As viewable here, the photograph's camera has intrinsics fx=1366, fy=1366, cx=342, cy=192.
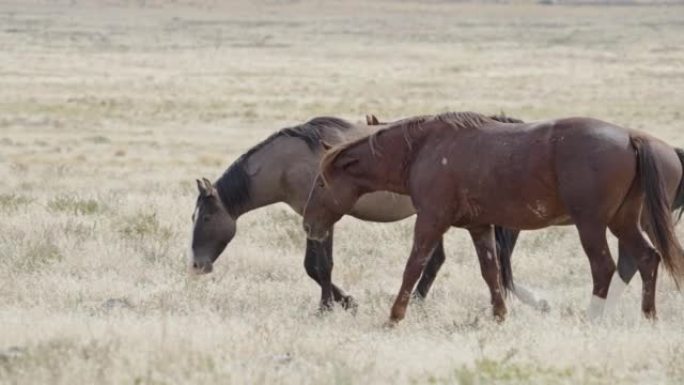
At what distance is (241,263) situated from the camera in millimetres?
12070

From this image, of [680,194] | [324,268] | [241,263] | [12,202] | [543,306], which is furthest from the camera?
[12,202]

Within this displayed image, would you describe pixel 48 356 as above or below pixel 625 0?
above

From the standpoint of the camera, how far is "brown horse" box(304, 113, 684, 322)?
8.64 meters

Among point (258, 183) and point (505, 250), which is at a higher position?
point (258, 183)

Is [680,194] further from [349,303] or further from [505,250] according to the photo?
[349,303]

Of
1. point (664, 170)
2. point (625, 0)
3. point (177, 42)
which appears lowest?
point (625, 0)

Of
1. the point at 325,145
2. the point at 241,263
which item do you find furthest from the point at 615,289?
the point at 241,263

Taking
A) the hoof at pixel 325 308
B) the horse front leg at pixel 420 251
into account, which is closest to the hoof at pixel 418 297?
the hoof at pixel 325 308

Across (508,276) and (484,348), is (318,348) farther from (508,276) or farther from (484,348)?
(508,276)

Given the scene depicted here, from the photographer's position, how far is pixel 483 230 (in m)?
9.43

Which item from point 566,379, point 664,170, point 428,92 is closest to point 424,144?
point 664,170

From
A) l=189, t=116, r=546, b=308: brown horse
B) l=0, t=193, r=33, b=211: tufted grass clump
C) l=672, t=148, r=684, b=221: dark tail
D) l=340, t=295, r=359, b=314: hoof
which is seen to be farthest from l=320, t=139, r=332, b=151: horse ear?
l=0, t=193, r=33, b=211: tufted grass clump

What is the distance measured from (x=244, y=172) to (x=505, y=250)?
84.3 inches

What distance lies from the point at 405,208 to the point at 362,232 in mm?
3082
